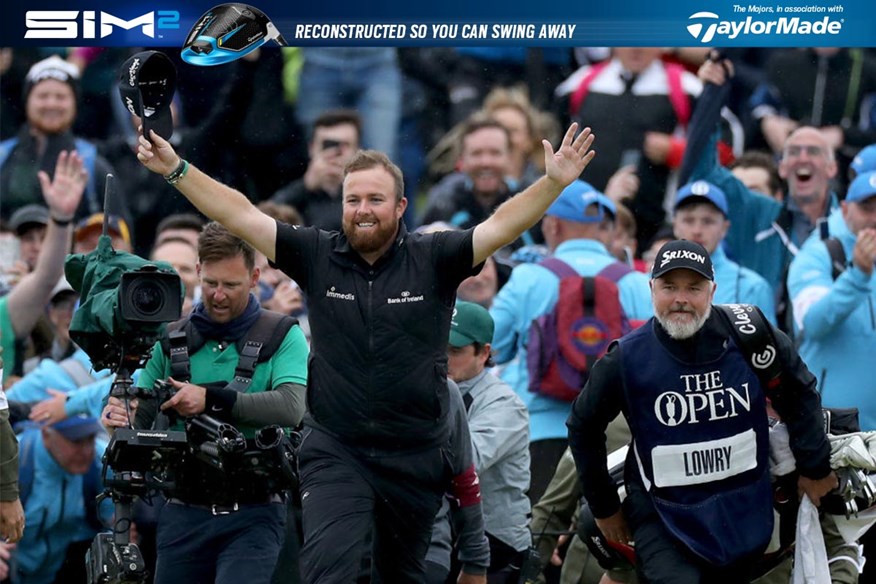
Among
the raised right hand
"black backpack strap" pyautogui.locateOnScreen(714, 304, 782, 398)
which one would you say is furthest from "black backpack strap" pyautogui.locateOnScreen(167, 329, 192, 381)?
"black backpack strap" pyautogui.locateOnScreen(714, 304, 782, 398)

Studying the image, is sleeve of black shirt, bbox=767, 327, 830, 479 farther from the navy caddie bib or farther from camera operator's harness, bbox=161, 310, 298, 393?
camera operator's harness, bbox=161, 310, 298, 393

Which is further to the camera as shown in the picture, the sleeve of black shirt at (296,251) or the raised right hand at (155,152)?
the sleeve of black shirt at (296,251)

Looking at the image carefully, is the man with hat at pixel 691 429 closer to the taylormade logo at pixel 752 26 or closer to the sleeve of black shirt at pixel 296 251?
the sleeve of black shirt at pixel 296 251

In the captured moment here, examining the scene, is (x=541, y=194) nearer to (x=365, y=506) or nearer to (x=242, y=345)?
(x=365, y=506)

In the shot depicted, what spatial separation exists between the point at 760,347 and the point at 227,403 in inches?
92.1

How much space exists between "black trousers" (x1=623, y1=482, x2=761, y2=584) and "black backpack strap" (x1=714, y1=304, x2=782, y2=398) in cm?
72

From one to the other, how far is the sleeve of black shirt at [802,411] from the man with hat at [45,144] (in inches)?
262

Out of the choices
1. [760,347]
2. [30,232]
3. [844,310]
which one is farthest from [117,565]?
[30,232]

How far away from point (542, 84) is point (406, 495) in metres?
6.66

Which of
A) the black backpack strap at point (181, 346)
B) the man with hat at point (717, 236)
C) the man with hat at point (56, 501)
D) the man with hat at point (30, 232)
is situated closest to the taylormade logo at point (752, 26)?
the man with hat at point (717, 236)

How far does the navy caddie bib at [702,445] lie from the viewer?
24.9 ft

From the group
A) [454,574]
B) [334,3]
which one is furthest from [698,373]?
[334,3]

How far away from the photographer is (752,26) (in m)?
12.4

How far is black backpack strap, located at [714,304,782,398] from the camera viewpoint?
767 centimetres
